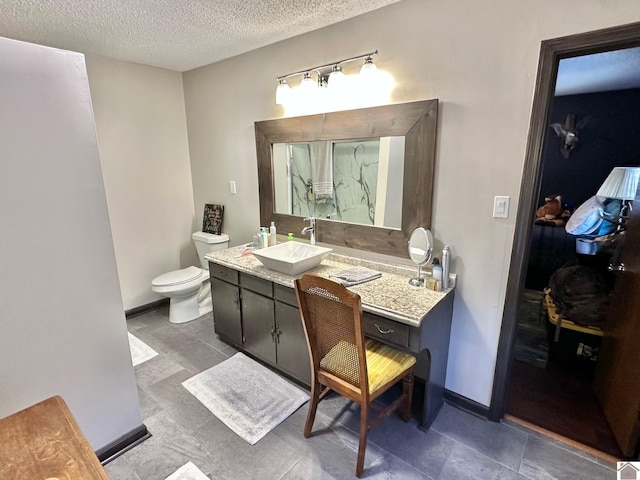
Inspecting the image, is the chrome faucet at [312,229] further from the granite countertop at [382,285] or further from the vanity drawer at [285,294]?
the vanity drawer at [285,294]

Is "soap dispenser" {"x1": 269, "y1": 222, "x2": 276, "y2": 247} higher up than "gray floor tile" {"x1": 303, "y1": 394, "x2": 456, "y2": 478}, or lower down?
higher up

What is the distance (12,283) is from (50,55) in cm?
94

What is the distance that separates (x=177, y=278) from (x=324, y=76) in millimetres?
2131

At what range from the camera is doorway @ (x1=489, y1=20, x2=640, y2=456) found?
138 centimetres

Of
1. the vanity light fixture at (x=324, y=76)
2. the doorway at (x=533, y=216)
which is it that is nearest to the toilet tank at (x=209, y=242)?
the vanity light fixture at (x=324, y=76)

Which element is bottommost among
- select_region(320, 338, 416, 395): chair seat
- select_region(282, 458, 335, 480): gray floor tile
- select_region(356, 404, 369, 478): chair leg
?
select_region(282, 458, 335, 480): gray floor tile

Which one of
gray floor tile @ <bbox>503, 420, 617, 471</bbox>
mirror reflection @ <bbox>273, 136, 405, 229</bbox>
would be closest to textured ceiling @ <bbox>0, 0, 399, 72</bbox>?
mirror reflection @ <bbox>273, 136, 405, 229</bbox>

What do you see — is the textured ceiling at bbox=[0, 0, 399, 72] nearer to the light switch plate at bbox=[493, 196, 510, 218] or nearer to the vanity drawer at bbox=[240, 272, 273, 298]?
the light switch plate at bbox=[493, 196, 510, 218]

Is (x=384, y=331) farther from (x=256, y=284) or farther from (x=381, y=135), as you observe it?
(x=381, y=135)

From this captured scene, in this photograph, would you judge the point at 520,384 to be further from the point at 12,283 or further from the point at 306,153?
the point at 12,283

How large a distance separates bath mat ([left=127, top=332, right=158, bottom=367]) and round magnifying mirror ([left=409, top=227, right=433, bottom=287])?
2121 millimetres

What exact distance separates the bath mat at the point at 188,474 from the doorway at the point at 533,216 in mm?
1646

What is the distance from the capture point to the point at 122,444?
1.73 m

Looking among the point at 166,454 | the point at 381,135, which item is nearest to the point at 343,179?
the point at 381,135
